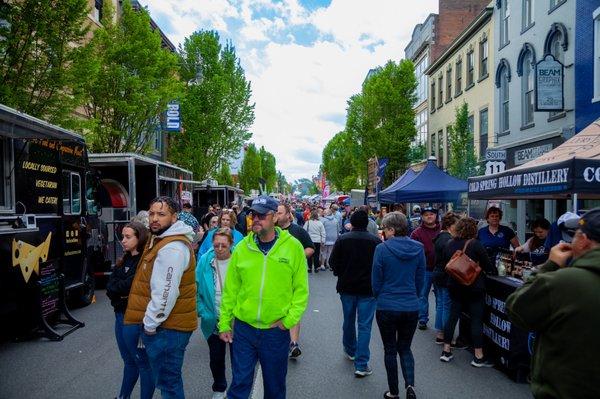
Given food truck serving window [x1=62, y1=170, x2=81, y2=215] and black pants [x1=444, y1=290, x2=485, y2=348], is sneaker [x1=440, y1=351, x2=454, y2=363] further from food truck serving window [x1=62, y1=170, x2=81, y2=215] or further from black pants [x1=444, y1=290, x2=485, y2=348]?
food truck serving window [x1=62, y1=170, x2=81, y2=215]

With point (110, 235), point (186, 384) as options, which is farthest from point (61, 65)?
point (186, 384)

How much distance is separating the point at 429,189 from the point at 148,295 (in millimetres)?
9955

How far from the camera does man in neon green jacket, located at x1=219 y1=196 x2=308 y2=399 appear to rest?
3826mm

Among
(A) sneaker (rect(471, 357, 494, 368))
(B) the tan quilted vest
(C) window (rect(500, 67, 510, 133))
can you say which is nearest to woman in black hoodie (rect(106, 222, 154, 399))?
(B) the tan quilted vest

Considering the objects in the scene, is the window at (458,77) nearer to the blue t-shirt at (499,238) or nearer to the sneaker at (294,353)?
the blue t-shirt at (499,238)

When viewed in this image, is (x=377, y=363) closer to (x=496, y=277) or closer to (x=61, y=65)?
(x=496, y=277)

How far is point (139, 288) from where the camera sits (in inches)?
158

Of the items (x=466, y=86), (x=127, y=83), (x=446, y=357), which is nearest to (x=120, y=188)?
(x=127, y=83)

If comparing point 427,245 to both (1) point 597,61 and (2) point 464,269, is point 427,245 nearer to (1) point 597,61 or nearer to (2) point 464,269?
(2) point 464,269

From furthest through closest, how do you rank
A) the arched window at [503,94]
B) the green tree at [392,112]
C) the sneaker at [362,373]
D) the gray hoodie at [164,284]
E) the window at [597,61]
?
the green tree at [392,112] → the arched window at [503,94] → the window at [597,61] → the sneaker at [362,373] → the gray hoodie at [164,284]

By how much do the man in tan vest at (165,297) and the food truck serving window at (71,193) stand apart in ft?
20.8

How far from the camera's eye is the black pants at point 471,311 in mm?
6395

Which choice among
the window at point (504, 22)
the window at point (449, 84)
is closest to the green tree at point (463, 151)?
the window at point (504, 22)

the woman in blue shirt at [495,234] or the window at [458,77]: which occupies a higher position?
the window at [458,77]
